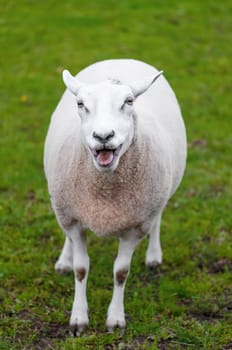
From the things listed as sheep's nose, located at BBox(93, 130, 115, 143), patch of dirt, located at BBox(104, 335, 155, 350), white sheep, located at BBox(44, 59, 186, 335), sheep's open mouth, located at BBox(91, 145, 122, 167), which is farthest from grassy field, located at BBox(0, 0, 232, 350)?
sheep's nose, located at BBox(93, 130, 115, 143)

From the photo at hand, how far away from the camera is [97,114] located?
11.3 feet

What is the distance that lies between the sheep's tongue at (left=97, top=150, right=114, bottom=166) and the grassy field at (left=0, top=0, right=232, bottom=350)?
1353mm

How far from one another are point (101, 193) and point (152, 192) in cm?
33

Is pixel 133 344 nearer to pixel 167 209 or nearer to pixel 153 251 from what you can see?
pixel 153 251

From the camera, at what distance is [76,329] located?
4516 millimetres

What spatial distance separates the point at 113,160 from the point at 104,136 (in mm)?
218

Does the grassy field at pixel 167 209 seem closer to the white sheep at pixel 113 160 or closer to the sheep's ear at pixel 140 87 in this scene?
the white sheep at pixel 113 160

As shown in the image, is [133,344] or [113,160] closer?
[113,160]

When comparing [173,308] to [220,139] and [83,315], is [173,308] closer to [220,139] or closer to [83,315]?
[83,315]

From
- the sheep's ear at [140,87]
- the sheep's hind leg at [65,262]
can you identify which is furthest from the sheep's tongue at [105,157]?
the sheep's hind leg at [65,262]

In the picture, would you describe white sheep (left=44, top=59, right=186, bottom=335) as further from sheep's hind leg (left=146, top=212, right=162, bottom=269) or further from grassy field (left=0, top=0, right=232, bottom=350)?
sheep's hind leg (left=146, top=212, right=162, bottom=269)

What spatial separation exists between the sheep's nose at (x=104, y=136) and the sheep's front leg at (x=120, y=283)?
1169mm

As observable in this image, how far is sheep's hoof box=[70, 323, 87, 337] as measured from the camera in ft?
14.7

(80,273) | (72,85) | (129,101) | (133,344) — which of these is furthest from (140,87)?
(133,344)
